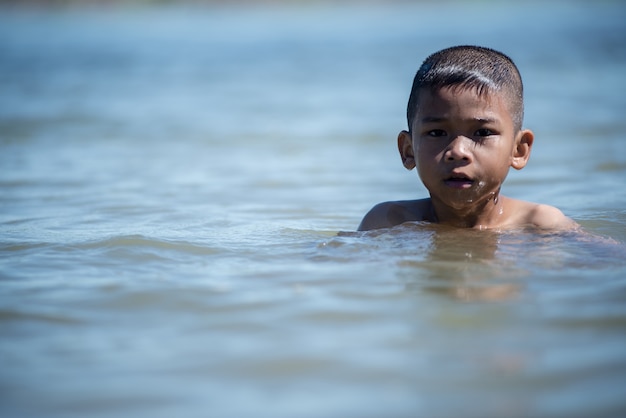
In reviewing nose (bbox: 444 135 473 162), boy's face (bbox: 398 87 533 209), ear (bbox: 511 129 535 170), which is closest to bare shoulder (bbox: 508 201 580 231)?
ear (bbox: 511 129 535 170)

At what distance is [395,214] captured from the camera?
14.1ft

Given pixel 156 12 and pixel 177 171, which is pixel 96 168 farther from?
pixel 156 12

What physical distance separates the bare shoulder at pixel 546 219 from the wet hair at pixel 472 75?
1.41ft

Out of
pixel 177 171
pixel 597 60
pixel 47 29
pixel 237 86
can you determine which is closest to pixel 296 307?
pixel 177 171

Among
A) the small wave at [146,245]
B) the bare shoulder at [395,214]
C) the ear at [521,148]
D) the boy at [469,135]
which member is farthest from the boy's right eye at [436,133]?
the small wave at [146,245]

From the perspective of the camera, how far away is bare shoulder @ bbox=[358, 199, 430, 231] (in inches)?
168

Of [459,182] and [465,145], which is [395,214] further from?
[465,145]

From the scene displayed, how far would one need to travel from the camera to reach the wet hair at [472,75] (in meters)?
3.82

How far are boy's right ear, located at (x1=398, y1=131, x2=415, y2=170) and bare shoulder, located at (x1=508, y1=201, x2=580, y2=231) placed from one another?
618mm

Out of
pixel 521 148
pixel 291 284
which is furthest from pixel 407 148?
pixel 291 284

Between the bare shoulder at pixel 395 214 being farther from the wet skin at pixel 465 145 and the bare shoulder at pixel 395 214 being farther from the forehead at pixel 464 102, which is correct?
the forehead at pixel 464 102

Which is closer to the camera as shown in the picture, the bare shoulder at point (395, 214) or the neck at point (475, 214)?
the neck at point (475, 214)

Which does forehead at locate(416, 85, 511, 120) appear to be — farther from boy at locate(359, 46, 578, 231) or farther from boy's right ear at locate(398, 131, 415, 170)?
boy's right ear at locate(398, 131, 415, 170)

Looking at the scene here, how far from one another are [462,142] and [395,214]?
70 cm
